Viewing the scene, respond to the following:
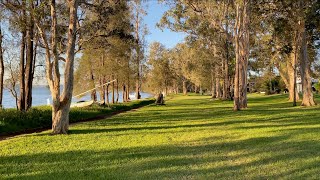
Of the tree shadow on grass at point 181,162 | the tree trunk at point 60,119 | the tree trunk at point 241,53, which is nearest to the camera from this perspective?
the tree shadow on grass at point 181,162

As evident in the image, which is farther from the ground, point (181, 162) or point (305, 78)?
point (305, 78)

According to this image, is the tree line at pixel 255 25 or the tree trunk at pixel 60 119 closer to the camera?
the tree trunk at pixel 60 119

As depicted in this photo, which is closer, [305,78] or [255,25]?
[305,78]

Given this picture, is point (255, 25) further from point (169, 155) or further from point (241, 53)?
Result: point (169, 155)

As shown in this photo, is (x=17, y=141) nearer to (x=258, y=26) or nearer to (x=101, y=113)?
(x=101, y=113)

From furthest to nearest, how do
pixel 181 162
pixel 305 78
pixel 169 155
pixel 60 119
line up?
pixel 305 78 < pixel 60 119 < pixel 169 155 < pixel 181 162

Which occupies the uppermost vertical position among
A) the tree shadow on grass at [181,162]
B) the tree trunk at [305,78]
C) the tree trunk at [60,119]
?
the tree trunk at [305,78]

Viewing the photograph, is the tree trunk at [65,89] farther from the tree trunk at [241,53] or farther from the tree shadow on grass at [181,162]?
the tree trunk at [241,53]

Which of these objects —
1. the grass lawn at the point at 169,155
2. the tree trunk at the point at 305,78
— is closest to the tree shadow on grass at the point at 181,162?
the grass lawn at the point at 169,155

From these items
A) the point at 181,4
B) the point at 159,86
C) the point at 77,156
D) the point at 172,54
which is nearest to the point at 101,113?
the point at 181,4

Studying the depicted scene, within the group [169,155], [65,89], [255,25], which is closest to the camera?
[169,155]

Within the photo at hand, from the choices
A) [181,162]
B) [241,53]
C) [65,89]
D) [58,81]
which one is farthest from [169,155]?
[241,53]

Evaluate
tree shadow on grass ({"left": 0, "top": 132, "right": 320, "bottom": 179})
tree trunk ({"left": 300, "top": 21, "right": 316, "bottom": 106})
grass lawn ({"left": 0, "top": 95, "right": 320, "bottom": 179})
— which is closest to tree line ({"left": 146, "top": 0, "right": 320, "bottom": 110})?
tree trunk ({"left": 300, "top": 21, "right": 316, "bottom": 106})

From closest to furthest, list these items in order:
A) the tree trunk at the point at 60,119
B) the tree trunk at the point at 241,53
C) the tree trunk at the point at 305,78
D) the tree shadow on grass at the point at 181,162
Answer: the tree shadow on grass at the point at 181,162 → the tree trunk at the point at 60,119 → the tree trunk at the point at 241,53 → the tree trunk at the point at 305,78
